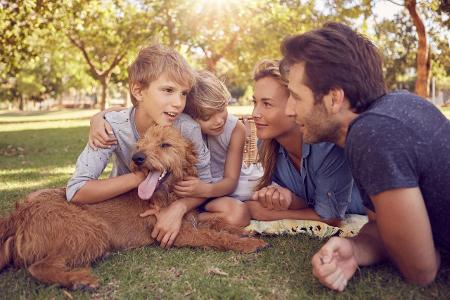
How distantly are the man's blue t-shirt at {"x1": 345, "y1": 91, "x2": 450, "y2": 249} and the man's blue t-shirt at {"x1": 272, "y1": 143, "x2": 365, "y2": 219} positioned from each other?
3.74 feet

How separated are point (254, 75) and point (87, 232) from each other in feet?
6.58

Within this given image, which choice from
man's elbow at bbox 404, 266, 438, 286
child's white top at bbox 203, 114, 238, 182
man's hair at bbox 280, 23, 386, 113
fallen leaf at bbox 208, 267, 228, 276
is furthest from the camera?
child's white top at bbox 203, 114, 238, 182

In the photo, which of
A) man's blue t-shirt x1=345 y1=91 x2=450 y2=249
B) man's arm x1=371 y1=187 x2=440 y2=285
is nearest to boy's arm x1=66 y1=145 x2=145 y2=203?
man's blue t-shirt x1=345 y1=91 x2=450 y2=249

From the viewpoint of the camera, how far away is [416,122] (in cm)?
247

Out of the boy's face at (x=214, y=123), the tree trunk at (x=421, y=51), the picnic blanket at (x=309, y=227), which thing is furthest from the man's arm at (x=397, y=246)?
the tree trunk at (x=421, y=51)

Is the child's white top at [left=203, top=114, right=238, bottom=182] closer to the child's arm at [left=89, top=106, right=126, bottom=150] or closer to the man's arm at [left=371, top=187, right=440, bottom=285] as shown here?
the child's arm at [left=89, top=106, right=126, bottom=150]

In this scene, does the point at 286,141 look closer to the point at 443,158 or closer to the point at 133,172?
the point at 133,172

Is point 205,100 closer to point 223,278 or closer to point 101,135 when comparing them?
point 101,135

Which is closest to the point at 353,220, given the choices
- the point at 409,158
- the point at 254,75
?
the point at 254,75

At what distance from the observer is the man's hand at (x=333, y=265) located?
8.67 ft

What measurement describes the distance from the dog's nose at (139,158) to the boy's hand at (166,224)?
456mm

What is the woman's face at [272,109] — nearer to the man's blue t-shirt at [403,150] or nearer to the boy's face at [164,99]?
the boy's face at [164,99]

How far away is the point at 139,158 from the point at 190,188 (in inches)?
23.0

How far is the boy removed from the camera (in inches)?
94.6
